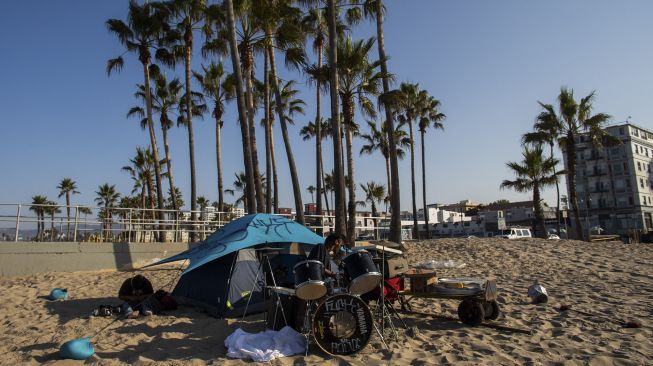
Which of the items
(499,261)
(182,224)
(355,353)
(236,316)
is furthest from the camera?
(182,224)

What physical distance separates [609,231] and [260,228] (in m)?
70.6

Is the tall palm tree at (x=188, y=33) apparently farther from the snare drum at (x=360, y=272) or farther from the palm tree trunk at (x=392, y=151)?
the snare drum at (x=360, y=272)

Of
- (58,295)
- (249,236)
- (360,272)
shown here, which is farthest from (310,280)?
(58,295)

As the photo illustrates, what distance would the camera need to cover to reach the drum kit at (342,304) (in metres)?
5.65

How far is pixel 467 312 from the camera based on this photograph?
23.1 feet

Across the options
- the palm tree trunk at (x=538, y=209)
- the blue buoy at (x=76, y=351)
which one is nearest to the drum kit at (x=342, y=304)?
the blue buoy at (x=76, y=351)

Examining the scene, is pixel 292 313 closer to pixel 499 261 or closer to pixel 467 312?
pixel 467 312

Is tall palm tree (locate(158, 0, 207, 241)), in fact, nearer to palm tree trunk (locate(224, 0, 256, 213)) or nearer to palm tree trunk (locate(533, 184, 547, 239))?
palm tree trunk (locate(224, 0, 256, 213))

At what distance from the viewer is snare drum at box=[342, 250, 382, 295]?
19.5 ft

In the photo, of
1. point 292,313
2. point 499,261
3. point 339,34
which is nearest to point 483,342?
point 292,313

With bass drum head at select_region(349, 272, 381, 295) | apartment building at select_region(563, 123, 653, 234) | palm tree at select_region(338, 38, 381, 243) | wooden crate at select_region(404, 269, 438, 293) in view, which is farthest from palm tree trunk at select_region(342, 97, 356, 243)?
apartment building at select_region(563, 123, 653, 234)

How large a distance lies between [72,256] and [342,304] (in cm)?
1147

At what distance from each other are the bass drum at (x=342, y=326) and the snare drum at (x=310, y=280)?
9.0 inches

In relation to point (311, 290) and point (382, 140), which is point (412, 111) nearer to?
point (382, 140)
